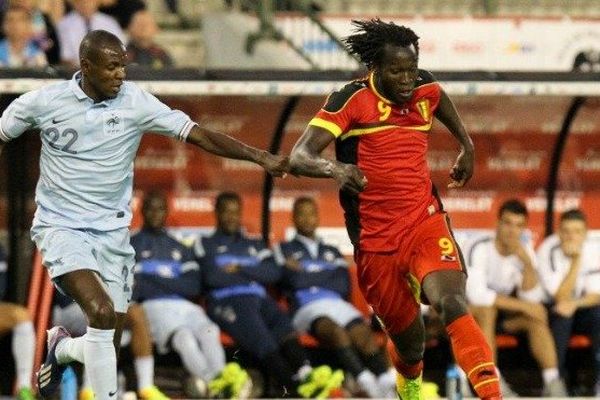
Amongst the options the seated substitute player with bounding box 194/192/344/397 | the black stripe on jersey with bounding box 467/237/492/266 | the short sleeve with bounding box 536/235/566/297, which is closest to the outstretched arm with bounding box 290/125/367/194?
the seated substitute player with bounding box 194/192/344/397

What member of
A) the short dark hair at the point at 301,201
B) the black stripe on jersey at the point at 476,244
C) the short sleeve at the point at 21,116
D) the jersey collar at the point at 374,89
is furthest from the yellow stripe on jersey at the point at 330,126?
the black stripe on jersey at the point at 476,244

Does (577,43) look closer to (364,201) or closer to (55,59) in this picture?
(55,59)

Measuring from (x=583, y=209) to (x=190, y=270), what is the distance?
307 centimetres

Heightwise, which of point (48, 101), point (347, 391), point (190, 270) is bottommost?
point (347, 391)

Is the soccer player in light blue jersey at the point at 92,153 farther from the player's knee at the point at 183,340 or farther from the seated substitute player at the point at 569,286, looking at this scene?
the seated substitute player at the point at 569,286

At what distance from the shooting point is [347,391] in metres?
11.9

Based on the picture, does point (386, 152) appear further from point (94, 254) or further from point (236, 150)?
point (94, 254)

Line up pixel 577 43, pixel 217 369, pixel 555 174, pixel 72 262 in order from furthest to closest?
1. pixel 577 43
2. pixel 555 174
3. pixel 217 369
4. pixel 72 262

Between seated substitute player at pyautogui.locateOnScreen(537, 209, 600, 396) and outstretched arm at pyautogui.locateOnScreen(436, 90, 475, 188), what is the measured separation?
325cm

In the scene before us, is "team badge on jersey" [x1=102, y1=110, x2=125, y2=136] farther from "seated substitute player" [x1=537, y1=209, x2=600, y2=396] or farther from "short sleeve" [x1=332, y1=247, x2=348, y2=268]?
"seated substitute player" [x1=537, y1=209, x2=600, y2=396]

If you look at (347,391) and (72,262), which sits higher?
(72,262)

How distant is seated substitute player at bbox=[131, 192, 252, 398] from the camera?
1150 centimetres

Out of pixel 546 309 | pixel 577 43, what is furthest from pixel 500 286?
pixel 577 43

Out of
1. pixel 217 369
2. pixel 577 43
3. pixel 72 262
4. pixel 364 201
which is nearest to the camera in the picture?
pixel 72 262
